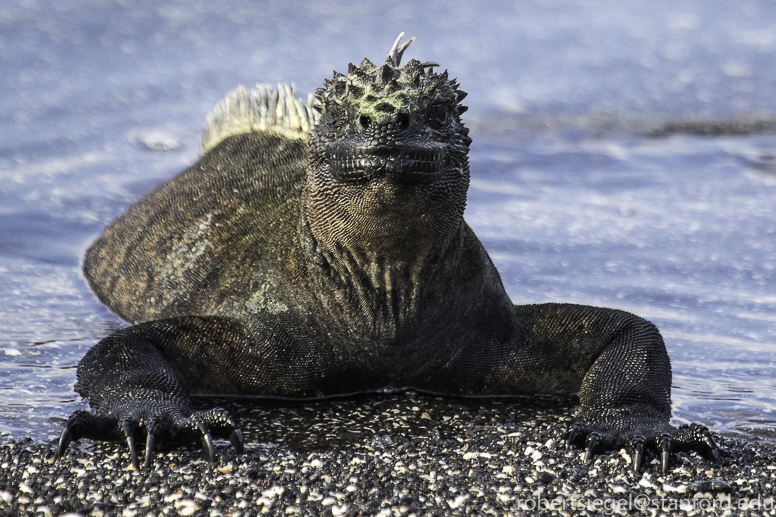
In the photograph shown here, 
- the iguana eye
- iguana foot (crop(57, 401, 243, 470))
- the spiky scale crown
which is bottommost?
iguana foot (crop(57, 401, 243, 470))

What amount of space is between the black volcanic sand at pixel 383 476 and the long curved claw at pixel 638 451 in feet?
0.11

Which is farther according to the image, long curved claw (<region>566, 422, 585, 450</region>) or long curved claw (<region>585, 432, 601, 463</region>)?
long curved claw (<region>566, 422, 585, 450</region>)

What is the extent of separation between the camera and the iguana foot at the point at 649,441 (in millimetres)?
4117

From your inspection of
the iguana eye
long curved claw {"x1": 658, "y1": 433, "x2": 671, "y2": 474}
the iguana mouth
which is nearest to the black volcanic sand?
long curved claw {"x1": 658, "y1": 433, "x2": 671, "y2": 474}

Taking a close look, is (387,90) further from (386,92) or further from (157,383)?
(157,383)

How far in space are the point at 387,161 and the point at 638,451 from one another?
4.86 feet

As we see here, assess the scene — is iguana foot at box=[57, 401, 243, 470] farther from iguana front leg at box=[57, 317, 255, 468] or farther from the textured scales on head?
the textured scales on head

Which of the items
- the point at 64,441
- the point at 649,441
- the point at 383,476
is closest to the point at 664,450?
the point at 649,441

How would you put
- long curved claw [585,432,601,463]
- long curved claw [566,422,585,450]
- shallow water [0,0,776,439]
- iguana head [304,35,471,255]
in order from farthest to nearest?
shallow water [0,0,776,439] → long curved claw [566,422,585,450] → long curved claw [585,432,601,463] → iguana head [304,35,471,255]

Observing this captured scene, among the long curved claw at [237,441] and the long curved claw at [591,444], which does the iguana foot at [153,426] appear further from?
the long curved claw at [591,444]

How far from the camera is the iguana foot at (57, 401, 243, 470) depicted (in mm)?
4117

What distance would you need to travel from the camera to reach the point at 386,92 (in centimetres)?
409

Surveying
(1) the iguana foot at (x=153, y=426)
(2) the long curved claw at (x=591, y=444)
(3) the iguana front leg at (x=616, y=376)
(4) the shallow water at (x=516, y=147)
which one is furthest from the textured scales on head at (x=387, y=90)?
(4) the shallow water at (x=516, y=147)

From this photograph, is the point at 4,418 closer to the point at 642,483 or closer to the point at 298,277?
the point at 298,277
